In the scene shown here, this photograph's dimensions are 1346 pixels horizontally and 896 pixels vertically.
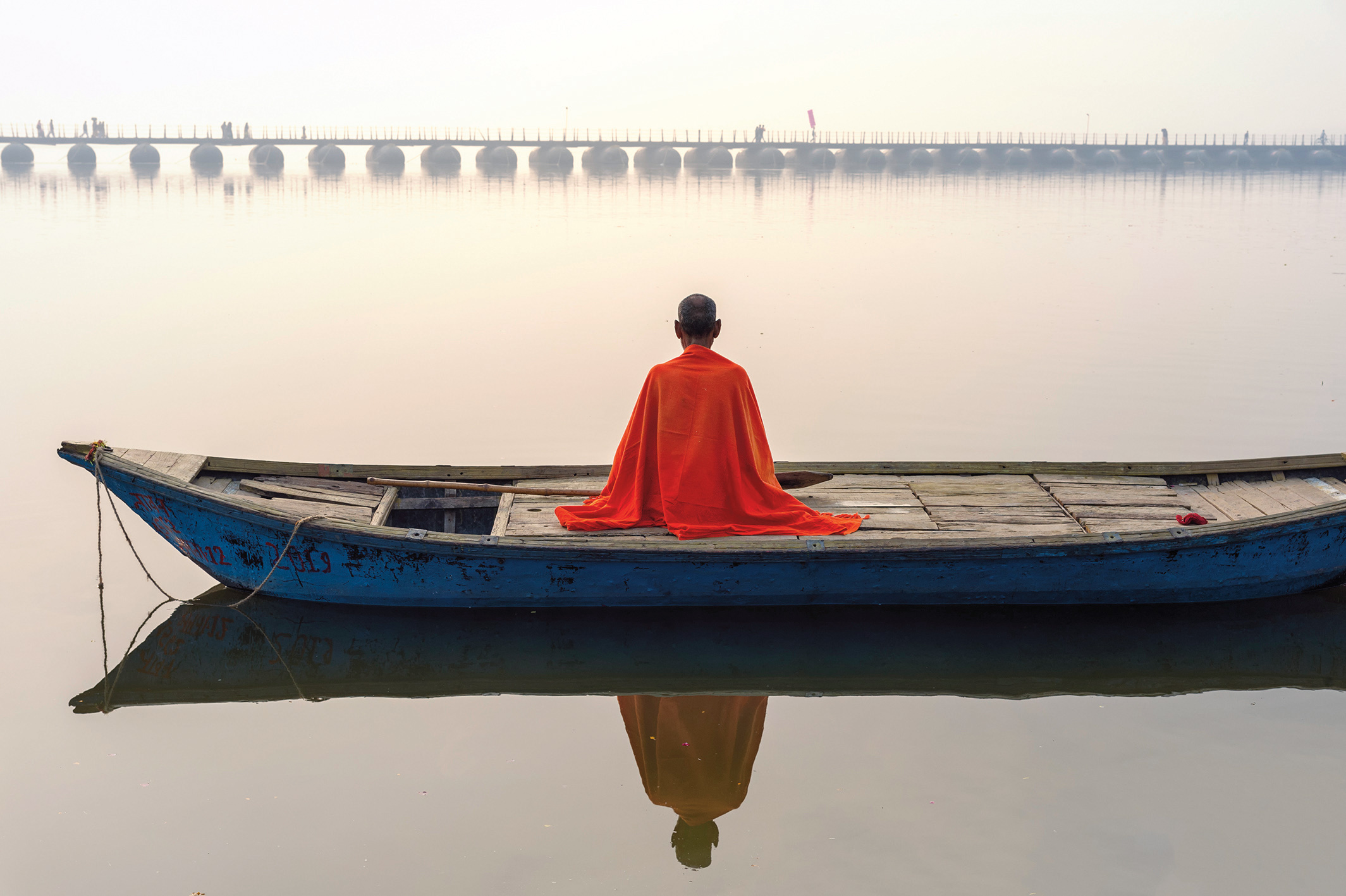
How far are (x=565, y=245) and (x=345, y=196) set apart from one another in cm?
3063

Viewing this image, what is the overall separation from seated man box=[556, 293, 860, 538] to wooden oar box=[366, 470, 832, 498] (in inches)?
16.5

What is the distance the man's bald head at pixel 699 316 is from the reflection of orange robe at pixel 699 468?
12cm

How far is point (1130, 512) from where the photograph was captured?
24.1ft

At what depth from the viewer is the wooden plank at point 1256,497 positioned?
7371 millimetres

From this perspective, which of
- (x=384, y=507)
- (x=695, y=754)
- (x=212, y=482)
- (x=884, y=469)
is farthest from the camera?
(x=884, y=469)

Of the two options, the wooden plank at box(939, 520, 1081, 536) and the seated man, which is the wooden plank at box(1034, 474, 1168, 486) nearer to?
the wooden plank at box(939, 520, 1081, 536)

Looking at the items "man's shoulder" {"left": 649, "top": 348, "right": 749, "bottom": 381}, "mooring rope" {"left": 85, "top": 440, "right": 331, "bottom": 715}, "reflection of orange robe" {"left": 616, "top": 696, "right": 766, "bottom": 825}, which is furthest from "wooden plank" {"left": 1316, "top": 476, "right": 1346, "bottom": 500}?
"mooring rope" {"left": 85, "top": 440, "right": 331, "bottom": 715}

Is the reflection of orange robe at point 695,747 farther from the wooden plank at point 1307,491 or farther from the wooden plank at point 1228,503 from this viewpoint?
the wooden plank at point 1307,491

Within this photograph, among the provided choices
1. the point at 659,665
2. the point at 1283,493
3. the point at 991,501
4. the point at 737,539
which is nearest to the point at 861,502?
the point at 991,501

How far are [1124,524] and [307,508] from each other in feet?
16.6

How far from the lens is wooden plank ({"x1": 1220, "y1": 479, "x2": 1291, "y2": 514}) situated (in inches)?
290

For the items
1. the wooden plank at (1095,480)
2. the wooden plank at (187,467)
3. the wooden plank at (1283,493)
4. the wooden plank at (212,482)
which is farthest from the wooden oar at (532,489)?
the wooden plank at (1283,493)

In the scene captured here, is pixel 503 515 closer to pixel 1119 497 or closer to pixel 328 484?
pixel 328 484

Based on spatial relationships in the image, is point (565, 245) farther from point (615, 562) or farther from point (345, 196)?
point (345, 196)
